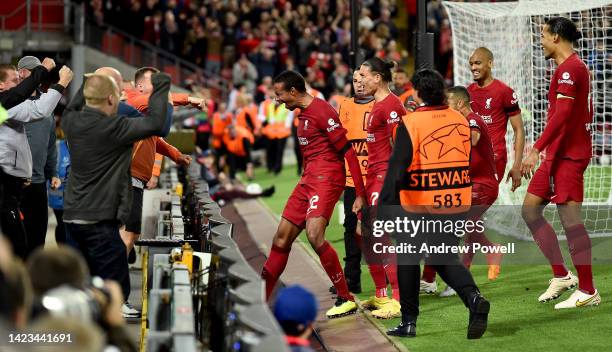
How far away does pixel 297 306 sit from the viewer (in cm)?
619

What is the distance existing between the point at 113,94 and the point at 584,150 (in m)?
4.13

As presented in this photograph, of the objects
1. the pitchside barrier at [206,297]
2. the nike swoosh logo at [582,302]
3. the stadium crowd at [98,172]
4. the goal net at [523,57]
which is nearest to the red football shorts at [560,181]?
the stadium crowd at [98,172]

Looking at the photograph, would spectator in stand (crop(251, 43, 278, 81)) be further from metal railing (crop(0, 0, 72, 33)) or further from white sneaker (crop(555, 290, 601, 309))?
white sneaker (crop(555, 290, 601, 309))

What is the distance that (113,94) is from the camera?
26.4 feet

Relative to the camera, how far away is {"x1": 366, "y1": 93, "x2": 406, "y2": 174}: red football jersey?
1020 cm

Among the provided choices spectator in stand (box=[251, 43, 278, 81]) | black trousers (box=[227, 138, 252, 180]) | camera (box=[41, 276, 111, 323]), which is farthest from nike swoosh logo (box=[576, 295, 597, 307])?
spectator in stand (box=[251, 43, 278, 81])

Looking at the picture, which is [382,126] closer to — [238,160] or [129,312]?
[129,312]

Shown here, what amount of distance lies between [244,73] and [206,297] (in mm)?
24030

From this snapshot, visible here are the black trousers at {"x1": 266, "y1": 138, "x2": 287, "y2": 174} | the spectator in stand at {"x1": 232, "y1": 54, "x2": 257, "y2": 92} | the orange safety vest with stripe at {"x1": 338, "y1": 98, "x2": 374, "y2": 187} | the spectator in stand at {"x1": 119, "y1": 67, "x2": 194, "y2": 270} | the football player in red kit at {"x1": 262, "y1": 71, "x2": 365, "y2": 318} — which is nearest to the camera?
the football player in red kit at {"x1": 262, "y1": 71, "x2": 365, "y2": 318}

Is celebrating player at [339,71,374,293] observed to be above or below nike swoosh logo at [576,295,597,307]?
above

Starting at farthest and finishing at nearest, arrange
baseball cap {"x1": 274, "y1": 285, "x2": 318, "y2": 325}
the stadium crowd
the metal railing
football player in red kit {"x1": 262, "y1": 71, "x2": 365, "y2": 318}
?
1. the metal railing
2. football player in red kit {"x1": 262, "y1": 71, "x2": 365, "y2": 318}
3. baseball cap {"x1": 274, "y1": 285, "x2": 318, "y2": 325}
4. the stadium crowd

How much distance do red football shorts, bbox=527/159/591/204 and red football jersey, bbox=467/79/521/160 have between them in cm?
120

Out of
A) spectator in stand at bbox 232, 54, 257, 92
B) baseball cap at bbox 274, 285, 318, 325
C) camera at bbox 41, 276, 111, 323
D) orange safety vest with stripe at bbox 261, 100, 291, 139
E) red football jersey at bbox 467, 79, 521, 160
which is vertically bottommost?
baseball cap at bbox 274, 285, 318, 325

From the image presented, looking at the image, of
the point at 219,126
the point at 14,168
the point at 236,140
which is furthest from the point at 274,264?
the point at 219,126
